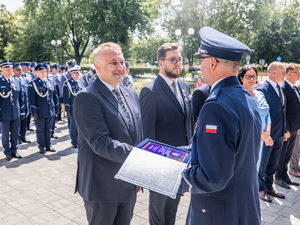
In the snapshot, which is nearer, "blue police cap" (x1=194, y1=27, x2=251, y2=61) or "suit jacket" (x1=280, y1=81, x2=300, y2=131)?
"blue police cap" (x1=194, y1=27, x2=251, y2=61)

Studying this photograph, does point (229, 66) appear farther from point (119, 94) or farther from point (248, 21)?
point (248, 21)

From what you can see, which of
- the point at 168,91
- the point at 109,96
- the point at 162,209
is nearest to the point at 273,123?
the point at 168,91

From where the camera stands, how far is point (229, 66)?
1.95m

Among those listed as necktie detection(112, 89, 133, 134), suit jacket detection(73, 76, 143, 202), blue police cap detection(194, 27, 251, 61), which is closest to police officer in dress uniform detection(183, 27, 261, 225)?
blue police cap detection(194, 27, 251, 61)

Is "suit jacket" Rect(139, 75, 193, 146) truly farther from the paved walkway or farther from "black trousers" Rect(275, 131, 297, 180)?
"black trousers" Rect(275, 131, 297, 180)

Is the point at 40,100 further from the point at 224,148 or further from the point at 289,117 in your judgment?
the point at 224,148

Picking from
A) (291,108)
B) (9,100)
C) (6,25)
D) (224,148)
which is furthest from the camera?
(6,25)

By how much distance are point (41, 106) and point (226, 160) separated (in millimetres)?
6678

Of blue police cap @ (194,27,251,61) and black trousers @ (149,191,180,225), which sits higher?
blue police cap @ (194,27,251,61)

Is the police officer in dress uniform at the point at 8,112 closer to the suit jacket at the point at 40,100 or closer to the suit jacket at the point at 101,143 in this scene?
the suit jacket at the point at 40,100

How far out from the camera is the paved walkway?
4.05 m

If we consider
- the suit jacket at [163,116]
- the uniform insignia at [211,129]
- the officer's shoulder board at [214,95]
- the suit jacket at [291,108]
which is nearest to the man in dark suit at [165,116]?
the suit jacket at [163,116]

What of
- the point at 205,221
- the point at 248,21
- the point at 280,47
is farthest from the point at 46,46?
the point at 205,221

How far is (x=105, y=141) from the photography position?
2379mm
